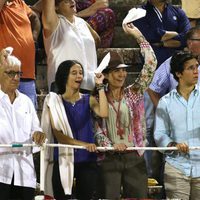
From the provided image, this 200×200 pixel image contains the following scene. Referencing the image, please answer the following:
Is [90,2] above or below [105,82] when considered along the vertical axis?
above

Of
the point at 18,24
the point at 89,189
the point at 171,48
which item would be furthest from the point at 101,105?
the point at 171,48

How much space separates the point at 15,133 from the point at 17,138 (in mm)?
42

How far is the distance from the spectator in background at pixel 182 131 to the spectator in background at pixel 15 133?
1.09m

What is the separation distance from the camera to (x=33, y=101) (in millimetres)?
6914

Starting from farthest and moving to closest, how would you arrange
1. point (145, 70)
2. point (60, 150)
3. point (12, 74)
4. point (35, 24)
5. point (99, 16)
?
point (99, 16), point (35, 24), point (145, 70), point (60, 150), point (12, 74)

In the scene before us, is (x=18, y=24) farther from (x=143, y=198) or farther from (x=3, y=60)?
(x=143, y=198)

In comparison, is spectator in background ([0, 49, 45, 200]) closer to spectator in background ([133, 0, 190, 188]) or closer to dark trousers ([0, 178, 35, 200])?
dark trousers ([0, 178, 35, 200])

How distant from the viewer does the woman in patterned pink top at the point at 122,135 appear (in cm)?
657

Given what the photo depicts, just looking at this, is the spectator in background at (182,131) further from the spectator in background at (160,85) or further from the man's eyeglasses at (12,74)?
the man's eyeglasses at (12,74)

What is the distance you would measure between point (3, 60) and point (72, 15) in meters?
1.20

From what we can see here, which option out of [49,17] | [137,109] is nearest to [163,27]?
[49,17]

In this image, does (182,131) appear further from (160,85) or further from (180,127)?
(160,85)

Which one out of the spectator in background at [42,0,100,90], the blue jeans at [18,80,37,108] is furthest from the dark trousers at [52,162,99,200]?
the spectator in background at [42,0,100,90]

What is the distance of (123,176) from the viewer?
6633 mm
